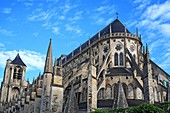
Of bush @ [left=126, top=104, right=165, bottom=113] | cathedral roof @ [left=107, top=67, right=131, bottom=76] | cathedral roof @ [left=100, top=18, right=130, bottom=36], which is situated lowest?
bush @ [left=126, top=104, right=165, bottom=113]

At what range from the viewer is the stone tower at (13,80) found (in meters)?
59.7

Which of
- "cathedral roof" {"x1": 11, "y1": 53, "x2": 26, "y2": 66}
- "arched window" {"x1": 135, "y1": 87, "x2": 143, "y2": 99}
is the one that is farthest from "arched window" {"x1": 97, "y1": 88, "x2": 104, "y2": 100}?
"cathedral roof" {"x1": 11, "y1": 53, "x2": 26, "y2": 66}

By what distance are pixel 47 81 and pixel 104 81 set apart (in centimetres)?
848

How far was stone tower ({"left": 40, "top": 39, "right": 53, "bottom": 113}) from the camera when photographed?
89.1 ft

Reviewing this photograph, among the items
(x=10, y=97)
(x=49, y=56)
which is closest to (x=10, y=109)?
(x=10, y=97)

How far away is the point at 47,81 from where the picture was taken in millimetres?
28688

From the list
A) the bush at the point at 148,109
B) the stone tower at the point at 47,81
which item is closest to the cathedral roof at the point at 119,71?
the stone tower at the point at 47,81

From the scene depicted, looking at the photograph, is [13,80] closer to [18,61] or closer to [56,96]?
[18,61]

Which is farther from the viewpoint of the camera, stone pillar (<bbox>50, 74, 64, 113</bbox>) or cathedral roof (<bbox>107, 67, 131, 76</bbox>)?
cathedral roof (<bbox>107, 67, 131, 76</bbox>)

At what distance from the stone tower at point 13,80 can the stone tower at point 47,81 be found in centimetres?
3279

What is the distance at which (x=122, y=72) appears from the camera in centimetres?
3434

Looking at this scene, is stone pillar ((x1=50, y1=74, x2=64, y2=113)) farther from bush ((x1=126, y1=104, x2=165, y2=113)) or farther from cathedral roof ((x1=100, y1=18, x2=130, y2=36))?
cathedral roof ((x1=100, y1=18, x2=130, y2=36))

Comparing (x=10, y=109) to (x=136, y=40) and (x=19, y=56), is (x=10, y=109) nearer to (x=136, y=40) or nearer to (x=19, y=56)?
(x=19, y=56)

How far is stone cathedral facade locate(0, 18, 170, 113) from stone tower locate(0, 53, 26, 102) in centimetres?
1139
